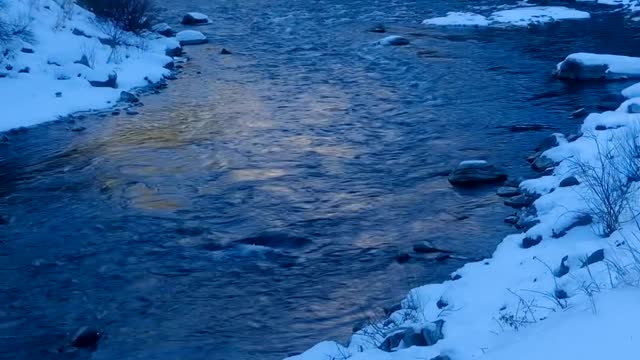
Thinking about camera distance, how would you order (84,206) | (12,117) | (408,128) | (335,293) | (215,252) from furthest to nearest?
(12,117) < (408,128) < (84,206) < (215,252) < (335,293)

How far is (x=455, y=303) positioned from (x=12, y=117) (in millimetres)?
9922

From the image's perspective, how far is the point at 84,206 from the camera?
34.8ft

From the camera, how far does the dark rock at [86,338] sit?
717cm

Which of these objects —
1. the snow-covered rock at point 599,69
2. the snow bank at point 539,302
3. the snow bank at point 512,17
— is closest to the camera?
the snow bank at point 539,302

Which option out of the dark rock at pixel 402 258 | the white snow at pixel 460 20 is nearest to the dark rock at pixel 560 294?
the dark rock at pixel 402 258

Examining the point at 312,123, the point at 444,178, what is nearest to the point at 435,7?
Answer: the point at 312,123

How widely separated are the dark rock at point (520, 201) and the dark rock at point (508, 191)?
0.21 m

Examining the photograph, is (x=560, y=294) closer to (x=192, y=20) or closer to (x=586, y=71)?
(x=586, y=71)

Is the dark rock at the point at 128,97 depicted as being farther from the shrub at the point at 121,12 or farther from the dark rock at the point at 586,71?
the dark rock at the point at 586,71

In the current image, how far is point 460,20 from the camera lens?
24.8 m

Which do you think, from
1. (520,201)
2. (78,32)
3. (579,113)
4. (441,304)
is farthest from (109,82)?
(441,304)

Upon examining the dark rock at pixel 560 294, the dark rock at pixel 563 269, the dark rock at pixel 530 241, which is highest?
the dark rock at pixel 560 294

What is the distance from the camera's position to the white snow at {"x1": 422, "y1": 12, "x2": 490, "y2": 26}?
2442 cm

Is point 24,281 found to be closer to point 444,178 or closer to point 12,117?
point 444,178
